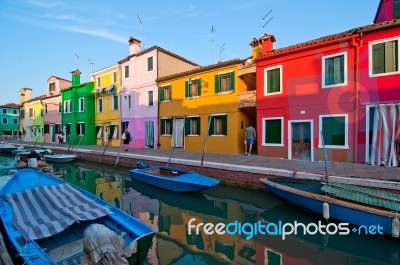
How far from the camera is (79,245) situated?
4129 mm

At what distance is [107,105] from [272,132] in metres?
18.1

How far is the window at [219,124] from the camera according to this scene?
15.5 meters

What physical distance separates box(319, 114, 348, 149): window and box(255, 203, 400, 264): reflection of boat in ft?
20.5

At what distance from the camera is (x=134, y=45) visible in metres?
22.2

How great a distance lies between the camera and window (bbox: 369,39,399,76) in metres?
9.74

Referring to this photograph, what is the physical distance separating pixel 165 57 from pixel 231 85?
806 centimetres

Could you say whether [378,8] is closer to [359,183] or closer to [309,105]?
[309,105]

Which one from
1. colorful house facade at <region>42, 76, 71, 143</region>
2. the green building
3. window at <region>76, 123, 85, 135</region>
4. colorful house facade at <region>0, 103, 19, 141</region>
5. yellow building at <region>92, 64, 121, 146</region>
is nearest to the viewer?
yellow building at <region>92, 64, 121, 146</region>

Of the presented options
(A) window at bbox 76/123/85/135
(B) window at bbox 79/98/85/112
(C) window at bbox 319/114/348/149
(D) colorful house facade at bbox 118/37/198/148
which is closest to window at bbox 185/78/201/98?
(D) colorful house facade at bbox 118/37/198/148

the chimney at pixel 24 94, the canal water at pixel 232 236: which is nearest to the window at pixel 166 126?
the canal water at pixel 232 236

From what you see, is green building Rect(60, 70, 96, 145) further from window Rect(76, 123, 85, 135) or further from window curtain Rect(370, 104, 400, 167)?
window curtain Rect(370, 104, 400, 167)

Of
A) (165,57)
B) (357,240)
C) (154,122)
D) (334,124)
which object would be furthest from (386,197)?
(165,57)

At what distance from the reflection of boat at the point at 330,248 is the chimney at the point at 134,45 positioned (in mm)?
20768

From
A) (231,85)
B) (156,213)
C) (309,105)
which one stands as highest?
(231,85)
